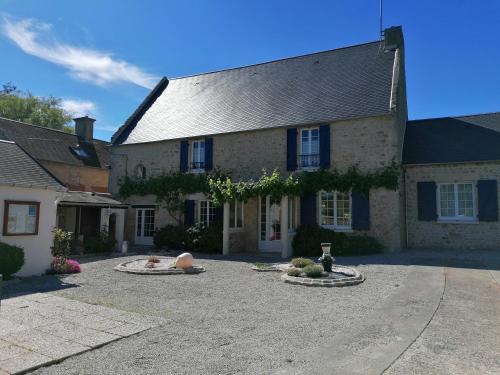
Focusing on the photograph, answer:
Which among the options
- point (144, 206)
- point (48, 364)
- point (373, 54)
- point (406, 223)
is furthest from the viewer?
point (144, 206)

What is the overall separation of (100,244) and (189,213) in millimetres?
4042

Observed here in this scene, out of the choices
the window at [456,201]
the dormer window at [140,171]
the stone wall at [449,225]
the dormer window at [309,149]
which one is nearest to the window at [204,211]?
the dormer window at [140,171]

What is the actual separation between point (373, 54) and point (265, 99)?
5.38 metres

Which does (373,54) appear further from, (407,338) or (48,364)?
(48,364)

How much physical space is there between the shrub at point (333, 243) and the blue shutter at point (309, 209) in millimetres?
694

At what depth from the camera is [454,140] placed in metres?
15.8

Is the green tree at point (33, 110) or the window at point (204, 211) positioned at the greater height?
the green tree at point (33, 110)

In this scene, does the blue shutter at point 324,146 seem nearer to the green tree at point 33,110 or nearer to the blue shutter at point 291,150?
the blue shutter at point 291,150

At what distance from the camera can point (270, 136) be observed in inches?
641

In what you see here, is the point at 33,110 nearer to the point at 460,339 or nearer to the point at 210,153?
the point at 210,153

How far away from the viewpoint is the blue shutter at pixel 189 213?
17375 millimetres

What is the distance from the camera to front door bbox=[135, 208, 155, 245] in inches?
744

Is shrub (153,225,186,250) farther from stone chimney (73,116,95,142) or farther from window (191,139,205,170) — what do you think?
stone chimney (73,116,95,142)

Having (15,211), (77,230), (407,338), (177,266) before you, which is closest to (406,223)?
(177,266)
